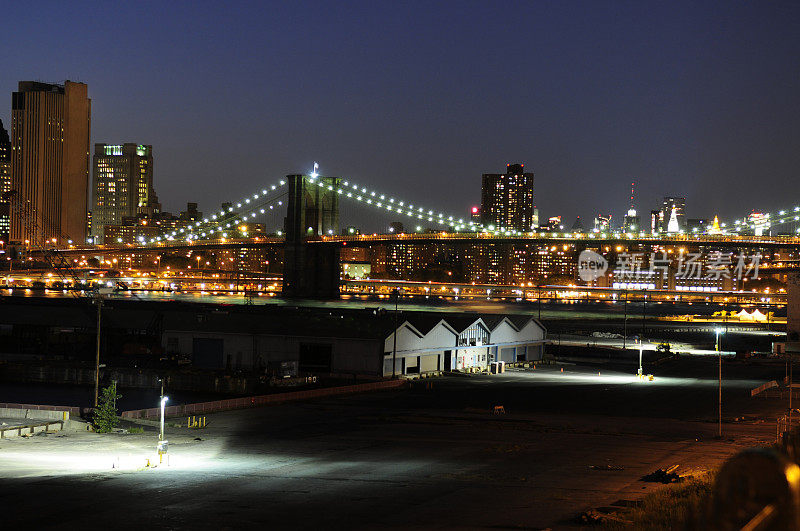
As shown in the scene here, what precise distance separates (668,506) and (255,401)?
2228cm

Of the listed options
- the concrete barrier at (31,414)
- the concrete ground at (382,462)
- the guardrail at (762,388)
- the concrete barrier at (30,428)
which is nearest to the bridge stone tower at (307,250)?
the guardrail at (762,388)

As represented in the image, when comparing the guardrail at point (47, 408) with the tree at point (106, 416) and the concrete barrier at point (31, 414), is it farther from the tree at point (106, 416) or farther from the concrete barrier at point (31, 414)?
the tree at point (106, 416)

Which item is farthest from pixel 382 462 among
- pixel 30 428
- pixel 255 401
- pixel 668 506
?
pixel 255 401

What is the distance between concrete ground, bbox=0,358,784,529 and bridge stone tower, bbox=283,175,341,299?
8457 cm

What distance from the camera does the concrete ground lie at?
17125 mm

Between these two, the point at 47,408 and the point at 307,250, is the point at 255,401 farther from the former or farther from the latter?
the point at 307,250

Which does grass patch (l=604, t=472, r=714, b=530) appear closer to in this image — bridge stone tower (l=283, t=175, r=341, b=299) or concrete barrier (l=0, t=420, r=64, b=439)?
concrete barrier (l=0, t=420, r=64, b=439)

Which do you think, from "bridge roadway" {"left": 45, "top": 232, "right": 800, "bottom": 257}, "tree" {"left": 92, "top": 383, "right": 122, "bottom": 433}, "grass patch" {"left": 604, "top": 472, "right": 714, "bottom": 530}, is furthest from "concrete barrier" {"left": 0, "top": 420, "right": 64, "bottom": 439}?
"bridge roadway" {"left": 45, "top": 232, "right": 800, "bottom": 257}

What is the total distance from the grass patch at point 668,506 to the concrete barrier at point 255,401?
17635 millimetres

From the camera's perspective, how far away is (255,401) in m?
34.7

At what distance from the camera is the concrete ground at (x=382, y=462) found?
674 inches

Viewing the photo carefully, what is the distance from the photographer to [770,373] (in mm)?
54750

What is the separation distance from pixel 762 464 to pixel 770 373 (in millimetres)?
54194

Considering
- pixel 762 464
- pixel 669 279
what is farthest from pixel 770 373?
pixel 669 279
